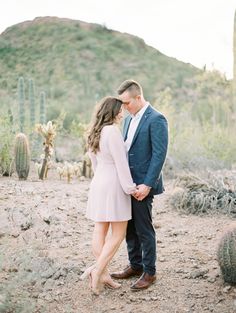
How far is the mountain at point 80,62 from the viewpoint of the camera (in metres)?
29.2

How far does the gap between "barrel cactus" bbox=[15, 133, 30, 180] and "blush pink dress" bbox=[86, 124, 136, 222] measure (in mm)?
4381

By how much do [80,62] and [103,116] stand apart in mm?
26933

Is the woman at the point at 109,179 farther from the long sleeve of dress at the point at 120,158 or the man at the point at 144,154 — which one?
the man at the point at 144,154

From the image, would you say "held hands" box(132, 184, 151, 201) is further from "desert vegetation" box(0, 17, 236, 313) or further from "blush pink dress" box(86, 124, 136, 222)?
"desert vegetation" box(0, 17, 236, 313)

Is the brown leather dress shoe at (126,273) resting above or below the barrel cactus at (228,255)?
below

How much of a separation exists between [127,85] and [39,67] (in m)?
26.1

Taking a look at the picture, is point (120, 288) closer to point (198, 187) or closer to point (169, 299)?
point (169, 299)

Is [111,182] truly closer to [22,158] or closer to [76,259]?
[76,259]

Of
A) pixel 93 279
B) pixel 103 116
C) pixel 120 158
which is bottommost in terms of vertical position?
pixel 93 279

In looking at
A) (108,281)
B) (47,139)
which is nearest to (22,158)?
(47,139)

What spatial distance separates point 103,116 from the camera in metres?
5.14

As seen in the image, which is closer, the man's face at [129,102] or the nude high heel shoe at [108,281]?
the man's face at [129,102]

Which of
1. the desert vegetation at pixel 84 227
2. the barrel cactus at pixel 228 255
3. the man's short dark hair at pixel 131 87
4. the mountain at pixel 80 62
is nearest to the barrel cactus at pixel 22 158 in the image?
the desert vegetation at pixel 84 227

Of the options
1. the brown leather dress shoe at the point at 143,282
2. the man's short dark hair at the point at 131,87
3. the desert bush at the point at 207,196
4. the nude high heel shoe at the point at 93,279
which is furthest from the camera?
the desert bush at the point at 207,196
